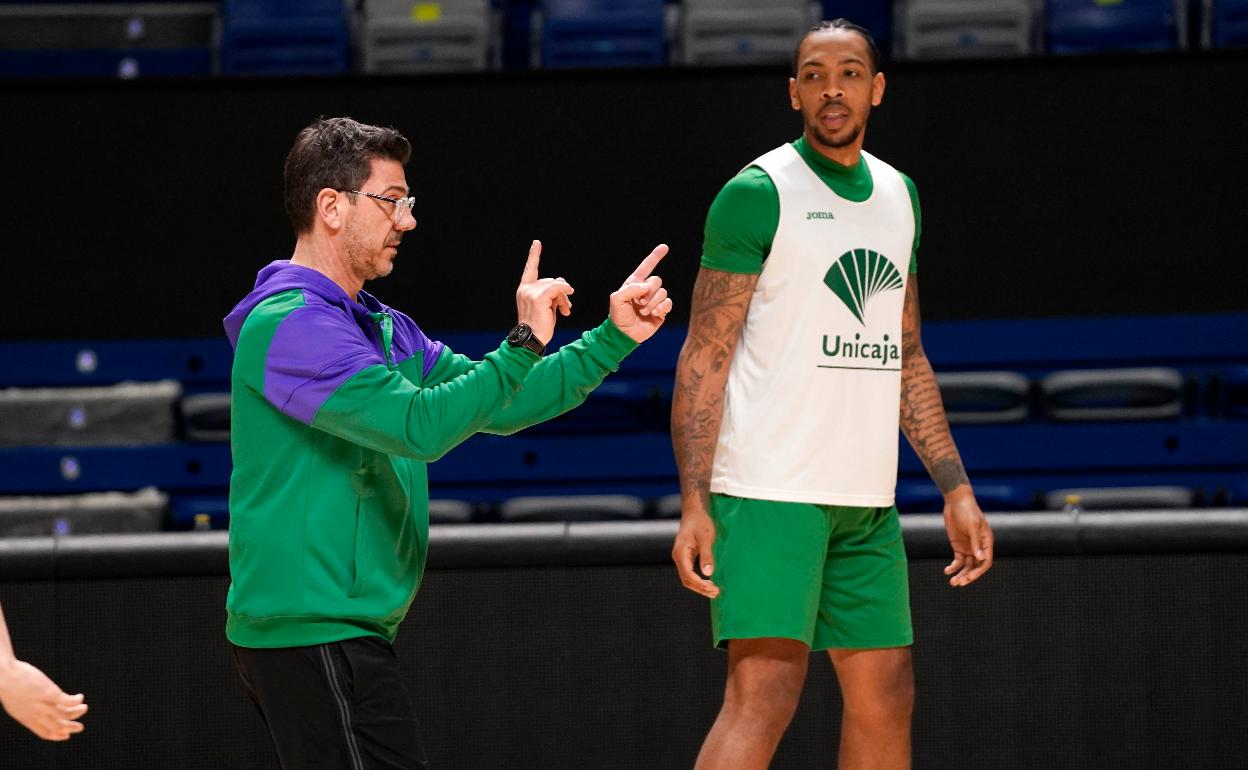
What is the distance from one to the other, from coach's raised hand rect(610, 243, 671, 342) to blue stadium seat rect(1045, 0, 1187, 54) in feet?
14.4

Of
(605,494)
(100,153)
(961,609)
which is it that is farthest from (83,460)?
(961,609)

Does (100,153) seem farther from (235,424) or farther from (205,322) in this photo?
(235,424)

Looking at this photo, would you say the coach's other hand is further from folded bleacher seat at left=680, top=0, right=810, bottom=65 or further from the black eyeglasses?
folded bleacher seat at left=680, top=0, right=810, bottom=65

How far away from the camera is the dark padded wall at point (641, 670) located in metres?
3.44

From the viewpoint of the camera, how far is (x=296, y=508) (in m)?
2.17

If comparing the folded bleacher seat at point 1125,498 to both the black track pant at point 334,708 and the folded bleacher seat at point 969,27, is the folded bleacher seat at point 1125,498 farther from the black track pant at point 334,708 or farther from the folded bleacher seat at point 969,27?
the black track pant at point 334,708

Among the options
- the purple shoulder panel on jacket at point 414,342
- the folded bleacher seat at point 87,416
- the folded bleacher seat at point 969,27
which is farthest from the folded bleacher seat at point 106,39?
the purple shoulder panel on jacket at point 414,342

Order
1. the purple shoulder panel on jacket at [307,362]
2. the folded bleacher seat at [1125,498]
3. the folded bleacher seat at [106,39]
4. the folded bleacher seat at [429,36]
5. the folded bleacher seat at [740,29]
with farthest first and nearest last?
the folded bleacher seat at [106,39], the folded bleacher seat at [429,36], the folded bleacher seat at [740,29], the folded bleacher seat at [1125,498], the purple shoulder panel on jacket at [307,362]

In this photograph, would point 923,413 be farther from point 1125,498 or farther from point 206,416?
point 206,416

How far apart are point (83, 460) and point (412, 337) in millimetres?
3549

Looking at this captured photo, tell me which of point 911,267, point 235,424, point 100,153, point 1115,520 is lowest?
point 1115,520

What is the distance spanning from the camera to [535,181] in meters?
5.80

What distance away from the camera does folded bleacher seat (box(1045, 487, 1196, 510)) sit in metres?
5.07

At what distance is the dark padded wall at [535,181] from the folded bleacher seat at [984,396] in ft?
1.18
